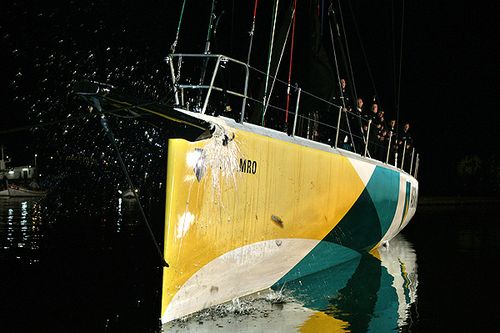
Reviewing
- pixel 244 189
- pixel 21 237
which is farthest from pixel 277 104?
pixel 21 237

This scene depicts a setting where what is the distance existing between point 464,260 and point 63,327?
27.7 feet

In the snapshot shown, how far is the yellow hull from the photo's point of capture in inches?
250

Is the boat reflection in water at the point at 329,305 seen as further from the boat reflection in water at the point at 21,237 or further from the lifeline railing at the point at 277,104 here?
the boat reflection in water at the point at 21,237

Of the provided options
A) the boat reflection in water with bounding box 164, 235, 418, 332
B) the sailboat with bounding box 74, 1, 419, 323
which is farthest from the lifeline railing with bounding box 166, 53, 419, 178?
the boat reflection in water with bounding box 164, 235, 418, 332

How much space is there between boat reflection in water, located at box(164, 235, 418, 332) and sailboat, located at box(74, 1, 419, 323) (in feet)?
0.49

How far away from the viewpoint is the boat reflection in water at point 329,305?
630cm

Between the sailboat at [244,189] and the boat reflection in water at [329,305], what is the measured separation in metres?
0.15

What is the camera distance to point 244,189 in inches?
278

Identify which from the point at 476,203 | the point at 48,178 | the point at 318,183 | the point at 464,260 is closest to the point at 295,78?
the point at 318,183

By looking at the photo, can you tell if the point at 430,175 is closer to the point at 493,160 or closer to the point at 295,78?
the point at 493,160

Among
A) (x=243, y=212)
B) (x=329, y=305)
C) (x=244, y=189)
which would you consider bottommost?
(x=329, y=305)

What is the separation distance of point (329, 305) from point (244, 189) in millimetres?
1884

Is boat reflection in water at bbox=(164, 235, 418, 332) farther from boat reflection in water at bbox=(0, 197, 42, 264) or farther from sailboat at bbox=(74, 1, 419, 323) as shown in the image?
boat reflection in water at bbox=(0, 197, 42, 264)

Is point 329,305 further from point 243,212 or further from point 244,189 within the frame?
point 244,189
